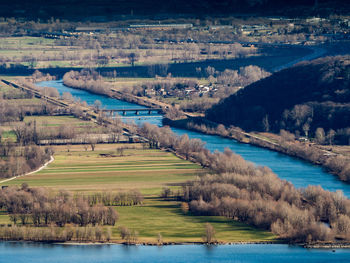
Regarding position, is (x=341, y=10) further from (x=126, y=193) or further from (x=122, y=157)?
(x=126, y=193)

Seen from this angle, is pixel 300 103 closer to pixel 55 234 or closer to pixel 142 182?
pixel 142 182

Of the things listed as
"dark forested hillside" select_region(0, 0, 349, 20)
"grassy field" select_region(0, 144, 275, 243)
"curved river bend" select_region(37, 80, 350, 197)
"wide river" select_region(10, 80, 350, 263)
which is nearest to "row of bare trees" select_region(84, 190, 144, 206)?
"grassy field" select_region(0, 144, 275, 243)

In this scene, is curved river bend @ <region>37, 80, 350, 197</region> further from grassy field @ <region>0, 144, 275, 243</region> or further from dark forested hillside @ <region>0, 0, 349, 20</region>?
dark forested hillside @ <region>0, 0, 349, 20</region>

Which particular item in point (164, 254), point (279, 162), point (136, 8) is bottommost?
point (164, 254)

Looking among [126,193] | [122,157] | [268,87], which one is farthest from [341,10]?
[126,193]

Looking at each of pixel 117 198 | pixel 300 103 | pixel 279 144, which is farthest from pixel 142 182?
pixel 300 103

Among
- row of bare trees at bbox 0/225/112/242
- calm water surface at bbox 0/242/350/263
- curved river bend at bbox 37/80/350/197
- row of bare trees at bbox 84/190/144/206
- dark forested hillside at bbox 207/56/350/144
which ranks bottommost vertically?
calm water surface at bbox 0/242/350/263
